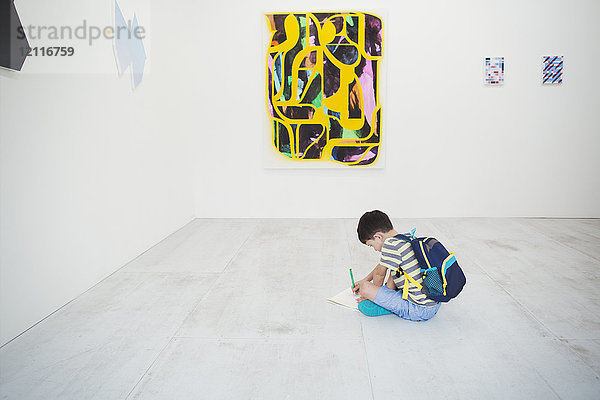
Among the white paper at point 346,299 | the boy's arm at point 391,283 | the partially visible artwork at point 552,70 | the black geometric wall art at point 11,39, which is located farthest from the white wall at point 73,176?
the partially visible artwork at point 552,70

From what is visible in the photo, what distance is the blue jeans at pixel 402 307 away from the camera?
7.64 ft

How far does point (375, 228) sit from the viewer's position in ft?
7.61

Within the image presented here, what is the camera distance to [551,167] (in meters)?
4.84

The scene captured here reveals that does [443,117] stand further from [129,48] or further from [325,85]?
[129,48]

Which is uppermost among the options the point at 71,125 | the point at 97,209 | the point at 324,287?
the point at 71,125

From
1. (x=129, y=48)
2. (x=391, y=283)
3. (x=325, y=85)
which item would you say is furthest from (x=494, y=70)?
(x=129, y=48)

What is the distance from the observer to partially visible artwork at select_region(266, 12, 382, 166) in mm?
4711

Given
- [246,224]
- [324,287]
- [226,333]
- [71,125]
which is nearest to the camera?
[226,333]

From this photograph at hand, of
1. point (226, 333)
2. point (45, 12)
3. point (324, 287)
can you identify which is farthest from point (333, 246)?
point (45, 12)

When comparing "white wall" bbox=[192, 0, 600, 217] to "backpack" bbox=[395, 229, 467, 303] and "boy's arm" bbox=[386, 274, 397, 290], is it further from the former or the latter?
"backpack" bbox=[395, 229, 467, 303]

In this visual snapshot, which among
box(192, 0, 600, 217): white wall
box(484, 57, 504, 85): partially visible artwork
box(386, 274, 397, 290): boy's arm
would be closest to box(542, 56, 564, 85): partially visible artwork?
box(192, 0, 600, 217): white wall

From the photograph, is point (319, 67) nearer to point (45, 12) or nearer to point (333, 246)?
point (333, 246)

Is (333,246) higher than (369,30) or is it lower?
lower

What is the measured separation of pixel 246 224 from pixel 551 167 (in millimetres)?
3202
